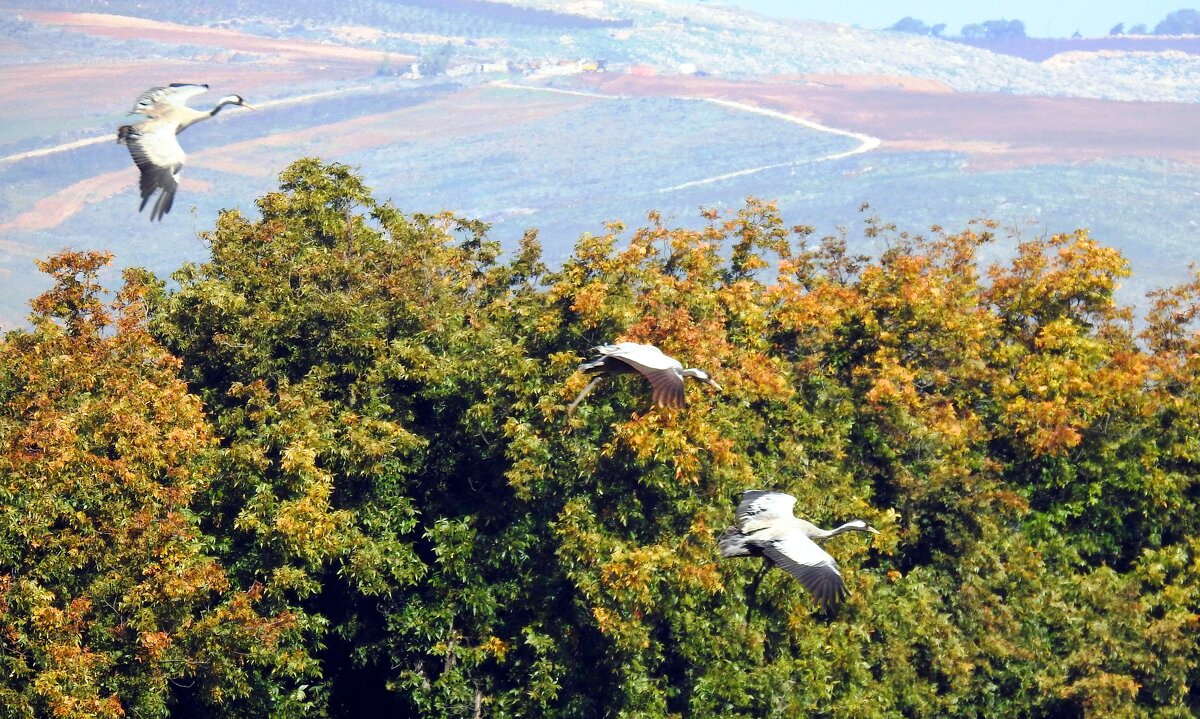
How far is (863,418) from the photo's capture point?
2380 cm

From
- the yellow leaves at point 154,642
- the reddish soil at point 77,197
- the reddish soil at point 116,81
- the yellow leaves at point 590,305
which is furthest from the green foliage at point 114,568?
the reddish soil at point 116,81

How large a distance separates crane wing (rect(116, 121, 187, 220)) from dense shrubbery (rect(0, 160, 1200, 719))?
4464mm

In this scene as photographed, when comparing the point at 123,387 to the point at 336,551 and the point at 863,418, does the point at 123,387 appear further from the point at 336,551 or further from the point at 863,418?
the point at 863,418

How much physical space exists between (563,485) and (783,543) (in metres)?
6.19

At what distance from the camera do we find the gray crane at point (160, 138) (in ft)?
46.1

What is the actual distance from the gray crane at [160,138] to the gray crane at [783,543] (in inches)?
238

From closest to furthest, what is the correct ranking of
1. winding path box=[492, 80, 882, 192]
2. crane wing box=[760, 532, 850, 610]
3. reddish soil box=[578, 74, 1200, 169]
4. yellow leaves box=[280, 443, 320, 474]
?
crane wing box=[760, 532, 850, 610], yellow leaves box=[280, 443, 320, 474], reddish soil box=[578, 74, 1200, 169], winding path box=[492, 80, 882, 192]

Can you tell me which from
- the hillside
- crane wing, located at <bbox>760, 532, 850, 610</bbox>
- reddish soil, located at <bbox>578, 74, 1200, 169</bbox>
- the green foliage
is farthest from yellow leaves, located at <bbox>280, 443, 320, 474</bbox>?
reddish soil, located at <bbox>578, 74, 1200, 169</bbox>

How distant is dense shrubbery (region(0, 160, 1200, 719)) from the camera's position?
18.0 meters

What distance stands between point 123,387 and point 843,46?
17279cm

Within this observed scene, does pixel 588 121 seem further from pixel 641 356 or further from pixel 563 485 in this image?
pixel 641 356

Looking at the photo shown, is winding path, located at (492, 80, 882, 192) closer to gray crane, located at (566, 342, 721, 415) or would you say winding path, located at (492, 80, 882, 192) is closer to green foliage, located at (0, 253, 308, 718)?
green foliage, located at (0, 253, 308, 718)

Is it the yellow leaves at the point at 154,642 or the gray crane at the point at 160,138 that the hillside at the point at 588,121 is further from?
the gray crane at the point at 160,138

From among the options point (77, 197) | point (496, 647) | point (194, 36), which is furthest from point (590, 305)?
point (194, 36)
